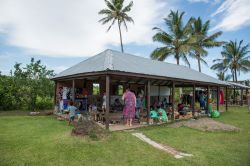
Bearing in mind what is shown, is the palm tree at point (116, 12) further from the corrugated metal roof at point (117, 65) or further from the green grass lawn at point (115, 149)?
the green grass lawn at point (115, 149)

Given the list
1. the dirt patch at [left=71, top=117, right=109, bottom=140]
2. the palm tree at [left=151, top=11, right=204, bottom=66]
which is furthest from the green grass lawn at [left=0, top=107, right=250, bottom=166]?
the palm tree at [left=151, top=11, right=204, bottom=66]

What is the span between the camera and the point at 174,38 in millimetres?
30234

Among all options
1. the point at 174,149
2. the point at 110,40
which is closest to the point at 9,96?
the point at 174,149

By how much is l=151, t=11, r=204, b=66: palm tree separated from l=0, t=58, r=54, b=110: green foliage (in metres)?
16.3

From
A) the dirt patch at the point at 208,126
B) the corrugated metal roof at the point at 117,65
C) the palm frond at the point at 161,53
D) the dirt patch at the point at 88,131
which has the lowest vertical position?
the dirt patch at the point at 208,126

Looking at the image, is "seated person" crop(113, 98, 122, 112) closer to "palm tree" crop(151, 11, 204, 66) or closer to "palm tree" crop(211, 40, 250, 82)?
"palm tree" crop(151, 11, 204, 66)

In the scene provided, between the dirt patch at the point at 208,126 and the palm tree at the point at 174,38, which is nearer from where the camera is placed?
the dirt patch at the point at 208,126

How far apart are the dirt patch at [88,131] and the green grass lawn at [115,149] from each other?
273mm

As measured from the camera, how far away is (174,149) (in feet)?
24.5

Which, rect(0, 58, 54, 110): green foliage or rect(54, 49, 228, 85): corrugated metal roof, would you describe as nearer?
rect(54, 49, 228, 85): corrugated metal roof

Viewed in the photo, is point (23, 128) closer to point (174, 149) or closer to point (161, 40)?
point (174, 149)

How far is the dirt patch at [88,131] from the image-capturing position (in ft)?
26.3

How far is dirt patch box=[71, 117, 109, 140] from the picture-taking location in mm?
8023

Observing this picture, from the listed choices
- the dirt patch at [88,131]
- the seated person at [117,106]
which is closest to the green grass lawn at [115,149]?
the dirt patch at [88,131]
